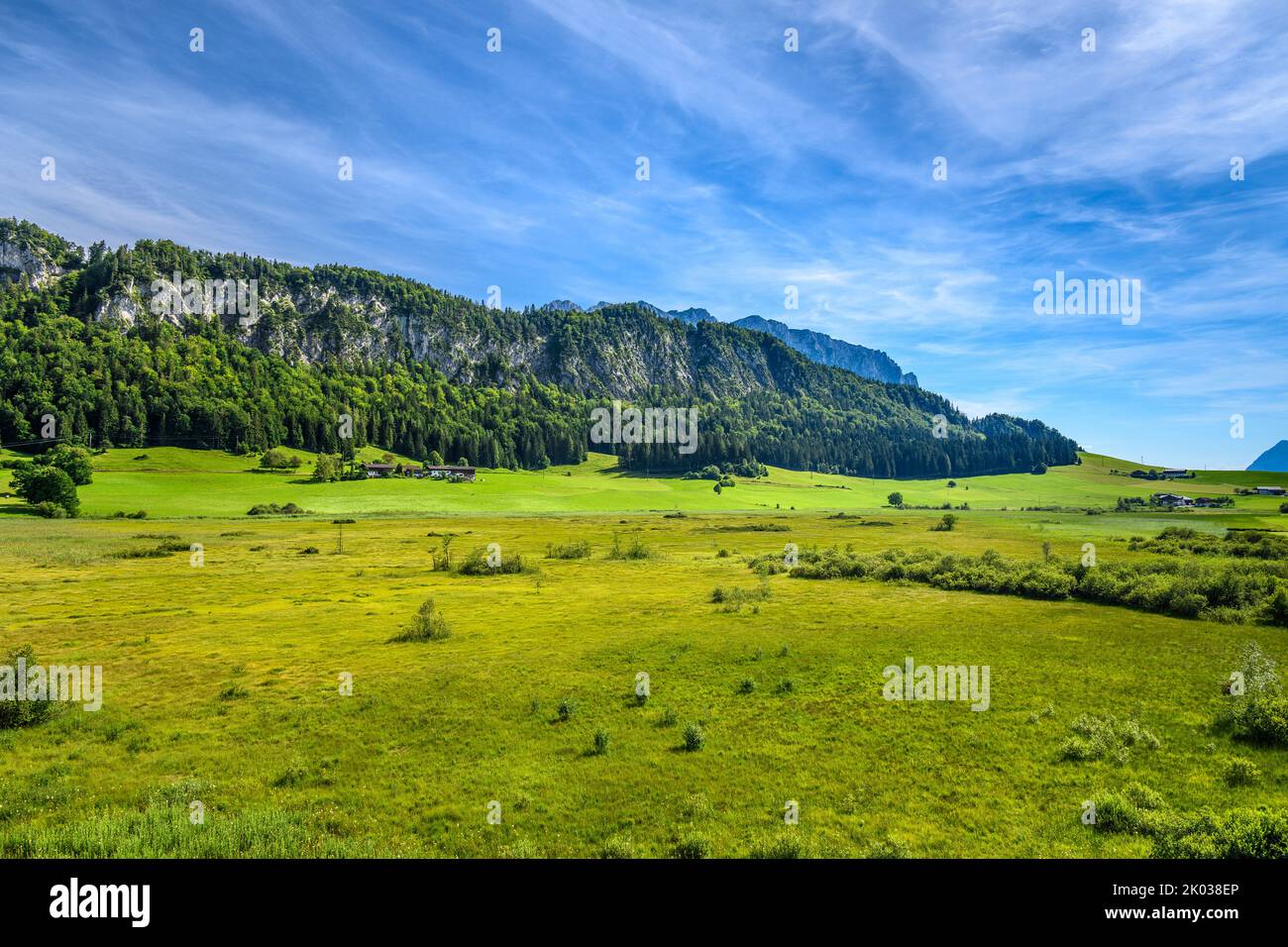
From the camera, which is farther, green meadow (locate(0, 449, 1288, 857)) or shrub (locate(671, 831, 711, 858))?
green meadow (locate(0, 449, 1288, 857))

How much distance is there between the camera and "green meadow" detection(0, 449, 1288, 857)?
1568 cm

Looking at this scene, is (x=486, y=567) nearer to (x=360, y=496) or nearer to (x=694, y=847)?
(x=694, y=847)

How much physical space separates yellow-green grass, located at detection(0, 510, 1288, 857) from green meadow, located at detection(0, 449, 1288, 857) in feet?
0.46

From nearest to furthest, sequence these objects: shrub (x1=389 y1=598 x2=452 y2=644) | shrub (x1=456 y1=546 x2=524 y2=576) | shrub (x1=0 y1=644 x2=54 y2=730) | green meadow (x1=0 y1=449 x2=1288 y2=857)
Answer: green meadow (x1=0 y1=449 x2=1288 y2=857) → shrub (x1=0 y1=644 x2=54 y2=730) → shrub (x1=389 y1=598 x2=452 y2=644) → shrub (x1=456 y1=546 x2=524 y2=576)

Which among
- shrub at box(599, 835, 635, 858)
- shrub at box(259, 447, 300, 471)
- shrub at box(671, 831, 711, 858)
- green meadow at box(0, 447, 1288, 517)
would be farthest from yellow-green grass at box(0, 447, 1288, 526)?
shrub at box(671, 831, 711, 858)

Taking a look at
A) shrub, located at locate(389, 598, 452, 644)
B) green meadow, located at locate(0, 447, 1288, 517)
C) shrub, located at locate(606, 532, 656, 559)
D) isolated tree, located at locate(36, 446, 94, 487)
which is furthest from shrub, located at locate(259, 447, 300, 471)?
shrub, located at locate(389, 598, 452, 644)

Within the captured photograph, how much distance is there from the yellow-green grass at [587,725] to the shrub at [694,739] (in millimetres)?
502

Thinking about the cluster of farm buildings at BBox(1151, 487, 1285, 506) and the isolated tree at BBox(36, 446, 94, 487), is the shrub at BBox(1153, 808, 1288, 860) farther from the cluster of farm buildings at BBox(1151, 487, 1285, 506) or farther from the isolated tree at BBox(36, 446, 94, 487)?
the cluster of farm buildings at BBox(1151, 487, 1285, 506)

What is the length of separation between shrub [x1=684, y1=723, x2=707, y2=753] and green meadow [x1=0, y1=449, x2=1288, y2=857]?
0.69 ft

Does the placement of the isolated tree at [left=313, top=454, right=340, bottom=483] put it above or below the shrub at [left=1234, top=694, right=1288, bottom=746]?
above

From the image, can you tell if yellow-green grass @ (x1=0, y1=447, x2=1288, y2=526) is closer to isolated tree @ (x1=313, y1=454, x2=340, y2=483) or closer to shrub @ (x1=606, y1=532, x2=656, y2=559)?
isolated tree @ (x1=313, y1=454, x2=340, y2=483)

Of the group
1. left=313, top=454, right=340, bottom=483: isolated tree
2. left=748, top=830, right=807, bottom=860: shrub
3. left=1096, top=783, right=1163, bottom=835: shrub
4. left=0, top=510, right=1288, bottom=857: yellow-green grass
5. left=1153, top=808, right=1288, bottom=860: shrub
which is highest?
left=313, top=454, right=340, bottom=483: isolated tree

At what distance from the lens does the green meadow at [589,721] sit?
1568 centimetres

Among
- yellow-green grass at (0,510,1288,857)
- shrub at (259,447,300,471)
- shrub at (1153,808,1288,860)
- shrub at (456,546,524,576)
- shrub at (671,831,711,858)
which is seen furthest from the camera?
shrub at (259,447,300,471)
